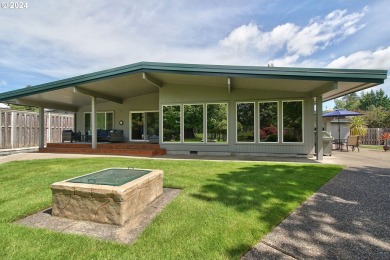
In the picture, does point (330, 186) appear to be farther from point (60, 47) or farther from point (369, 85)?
point (60, 47)

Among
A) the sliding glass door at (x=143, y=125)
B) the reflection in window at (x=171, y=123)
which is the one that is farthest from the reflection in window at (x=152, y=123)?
the reflection in window at (x=171, y=123)

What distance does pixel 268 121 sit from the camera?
9188 millimetres

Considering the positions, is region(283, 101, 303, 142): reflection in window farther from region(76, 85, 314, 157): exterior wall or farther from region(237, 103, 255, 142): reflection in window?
region(237, 103, 255, 142): reflection in window

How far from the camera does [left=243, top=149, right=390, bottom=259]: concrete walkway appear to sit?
7.35 ft

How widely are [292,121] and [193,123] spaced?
4.21 meters

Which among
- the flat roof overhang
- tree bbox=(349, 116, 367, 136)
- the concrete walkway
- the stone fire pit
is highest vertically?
the flat roof overhang

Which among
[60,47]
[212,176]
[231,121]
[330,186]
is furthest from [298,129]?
[60,47]

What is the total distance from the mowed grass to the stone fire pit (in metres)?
0.39

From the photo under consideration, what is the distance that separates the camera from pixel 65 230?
2.73m

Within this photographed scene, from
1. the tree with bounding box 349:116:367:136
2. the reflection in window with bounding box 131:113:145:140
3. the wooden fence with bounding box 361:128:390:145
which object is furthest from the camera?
the wooden fence with bounding box 361:128:390:145

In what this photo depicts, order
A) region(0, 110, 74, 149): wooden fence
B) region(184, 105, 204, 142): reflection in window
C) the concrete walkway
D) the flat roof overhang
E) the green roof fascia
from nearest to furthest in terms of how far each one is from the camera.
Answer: the concrete walkway, the green roof fascia, the flat roof overhang, region(184, 105, 204, 142): reflection in window, region(0, 110, 74, 149): wooden fence

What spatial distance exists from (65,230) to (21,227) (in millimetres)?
597

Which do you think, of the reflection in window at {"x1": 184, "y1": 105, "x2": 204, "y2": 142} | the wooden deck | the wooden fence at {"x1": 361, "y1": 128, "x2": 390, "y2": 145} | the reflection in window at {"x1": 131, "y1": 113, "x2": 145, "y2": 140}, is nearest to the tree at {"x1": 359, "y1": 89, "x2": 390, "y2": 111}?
the wooden fence at {"x1": 361, "y1": 128, "x2": 390, "y2": 145}

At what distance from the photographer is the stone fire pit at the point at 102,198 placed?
2811mm
